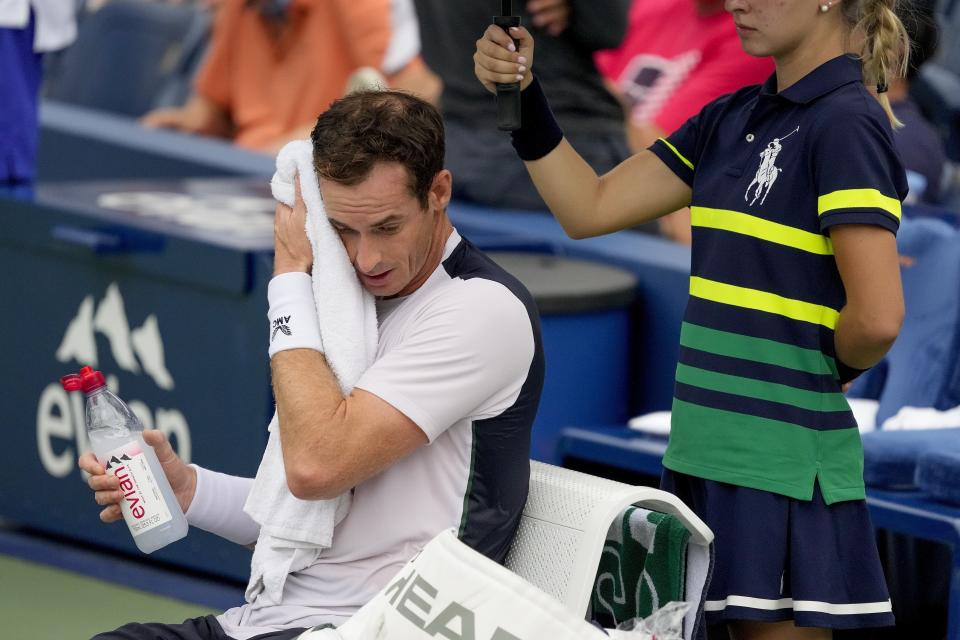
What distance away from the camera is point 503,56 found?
237cm

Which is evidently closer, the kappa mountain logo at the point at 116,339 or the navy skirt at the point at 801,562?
the navy skirt at the point at 801,562

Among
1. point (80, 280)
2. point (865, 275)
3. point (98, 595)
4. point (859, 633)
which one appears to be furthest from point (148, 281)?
point (865, 275)

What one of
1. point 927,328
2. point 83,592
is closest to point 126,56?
point 83,592

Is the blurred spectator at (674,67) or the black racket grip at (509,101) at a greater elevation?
the blurred spectator at (674,67)

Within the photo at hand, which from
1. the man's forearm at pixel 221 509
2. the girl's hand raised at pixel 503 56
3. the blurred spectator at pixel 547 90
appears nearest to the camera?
the girl's hand raised at pixel 503 56

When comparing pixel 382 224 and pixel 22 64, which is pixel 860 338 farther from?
pixel 22 64

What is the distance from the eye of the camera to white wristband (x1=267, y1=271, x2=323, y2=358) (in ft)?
7.38

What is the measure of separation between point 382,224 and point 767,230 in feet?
1.69

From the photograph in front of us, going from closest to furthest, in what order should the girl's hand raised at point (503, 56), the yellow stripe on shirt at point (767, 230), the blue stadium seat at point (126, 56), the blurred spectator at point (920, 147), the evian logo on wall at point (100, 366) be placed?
the yellow stripe on shirt at point (767, 230)
the girl's hand raised at point (503, 56)
the evian logo on wall at point (100, 366)
the blurred spectator at point (920, 147)
the blue stadium seat at point (126, 56)

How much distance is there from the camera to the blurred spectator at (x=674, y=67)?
4.66 m

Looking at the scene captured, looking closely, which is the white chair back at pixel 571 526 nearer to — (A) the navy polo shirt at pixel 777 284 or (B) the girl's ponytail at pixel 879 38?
(A) the navy polo shirt at pixel 777 284

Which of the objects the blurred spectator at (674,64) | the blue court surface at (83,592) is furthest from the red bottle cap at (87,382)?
the blurred spectator at (674,64)

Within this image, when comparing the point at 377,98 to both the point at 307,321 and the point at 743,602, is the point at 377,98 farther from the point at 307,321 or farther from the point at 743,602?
the point at 743,602

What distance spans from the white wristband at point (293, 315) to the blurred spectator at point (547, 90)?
6.86 feet
